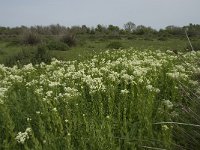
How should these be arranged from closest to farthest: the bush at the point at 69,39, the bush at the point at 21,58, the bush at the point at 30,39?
1. the bush at the point at 21,58
2. the bush at the point at 69,39
3. the bush at the point at 30,39

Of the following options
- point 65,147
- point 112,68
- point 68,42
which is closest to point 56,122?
point 65,147

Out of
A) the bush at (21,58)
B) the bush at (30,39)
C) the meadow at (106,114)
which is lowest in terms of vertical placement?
the bush at (30,39)

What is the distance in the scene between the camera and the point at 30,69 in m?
9.33

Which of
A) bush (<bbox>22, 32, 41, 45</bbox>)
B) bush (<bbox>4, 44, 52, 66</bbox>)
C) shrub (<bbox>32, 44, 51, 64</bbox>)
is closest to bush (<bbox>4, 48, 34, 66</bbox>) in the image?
bush (<bbox>4, 44, 52, 66</bbox>)

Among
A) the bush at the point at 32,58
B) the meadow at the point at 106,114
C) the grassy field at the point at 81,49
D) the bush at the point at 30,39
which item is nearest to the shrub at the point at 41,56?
the bush at the point at 32,58

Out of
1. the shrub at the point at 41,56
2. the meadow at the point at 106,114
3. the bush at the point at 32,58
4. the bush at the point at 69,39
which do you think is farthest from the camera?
the bush at the point at 69,39

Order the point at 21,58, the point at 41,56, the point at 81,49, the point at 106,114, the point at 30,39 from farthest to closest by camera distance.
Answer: the point at 30,39, the point at 81,49, the point at 21,58, the point at 41,56, the point at 106,114

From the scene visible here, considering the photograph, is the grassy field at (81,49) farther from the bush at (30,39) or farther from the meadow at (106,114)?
the meadow at (106,114)

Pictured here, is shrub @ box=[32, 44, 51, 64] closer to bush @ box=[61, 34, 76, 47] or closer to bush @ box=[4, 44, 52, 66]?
bush @ box=[4, 44, 52, 66]

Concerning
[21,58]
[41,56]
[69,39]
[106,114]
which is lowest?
[69,39]

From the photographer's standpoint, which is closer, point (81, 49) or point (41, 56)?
point (41, 56)

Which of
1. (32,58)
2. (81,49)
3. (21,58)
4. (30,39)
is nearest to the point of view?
(32,58)

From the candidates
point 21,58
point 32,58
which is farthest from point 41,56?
point 21,58

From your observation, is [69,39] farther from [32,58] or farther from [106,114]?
[106,114]
